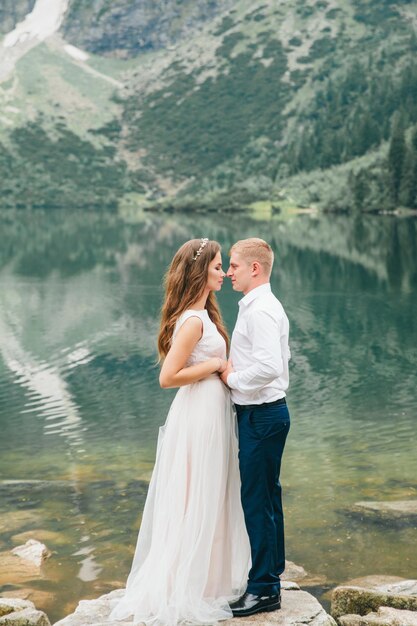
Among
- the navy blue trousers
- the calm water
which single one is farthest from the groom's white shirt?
the calm water

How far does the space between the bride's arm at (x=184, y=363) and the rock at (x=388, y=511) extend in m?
5.40

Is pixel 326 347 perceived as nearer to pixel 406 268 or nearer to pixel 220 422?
pixel 220 422

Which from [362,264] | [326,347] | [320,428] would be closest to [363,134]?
[362,264]

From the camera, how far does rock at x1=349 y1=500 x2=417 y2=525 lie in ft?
37.8

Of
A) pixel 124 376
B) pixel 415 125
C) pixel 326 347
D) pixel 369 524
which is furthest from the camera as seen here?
pixel 415 125

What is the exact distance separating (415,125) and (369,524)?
416 ft

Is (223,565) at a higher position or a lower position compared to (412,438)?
higher

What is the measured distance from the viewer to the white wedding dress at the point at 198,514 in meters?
7.05

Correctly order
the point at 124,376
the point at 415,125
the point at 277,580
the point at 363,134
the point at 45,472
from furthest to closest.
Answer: the point at 363,134, the point at 415,125, the point at 124,376, the point at 45,472, the point at 277,580

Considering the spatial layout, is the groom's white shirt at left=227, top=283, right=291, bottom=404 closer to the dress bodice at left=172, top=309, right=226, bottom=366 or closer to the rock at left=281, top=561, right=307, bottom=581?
the dress bodice at left=172, top=309, right=226, bottom=366

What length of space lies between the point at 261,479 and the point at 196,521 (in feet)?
2.07

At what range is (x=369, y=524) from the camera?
37.6 feet

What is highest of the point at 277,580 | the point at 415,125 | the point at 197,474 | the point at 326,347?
the point at 415,125

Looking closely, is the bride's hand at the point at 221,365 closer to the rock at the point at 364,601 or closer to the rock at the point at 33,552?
the rock at the point at 364,601
